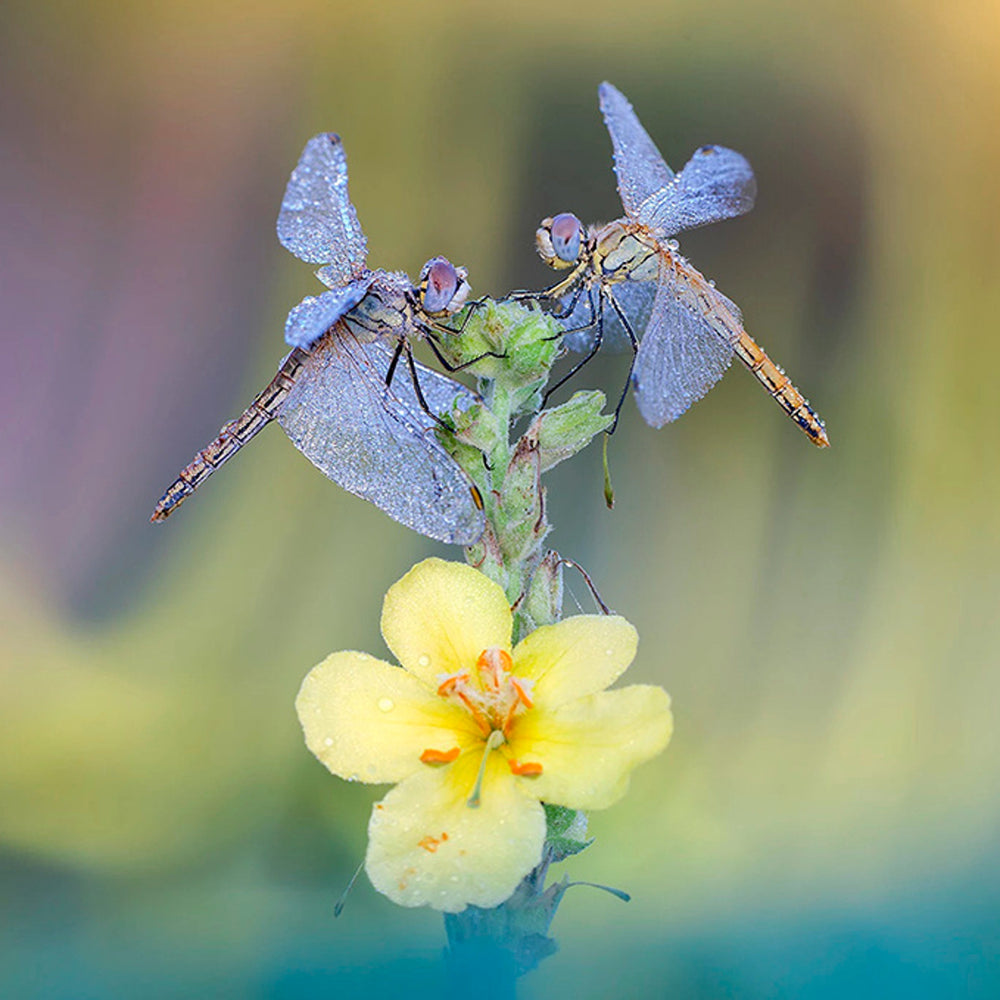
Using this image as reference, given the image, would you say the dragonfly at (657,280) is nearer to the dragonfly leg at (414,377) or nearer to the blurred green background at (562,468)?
the dragonfly leg at (414,377)

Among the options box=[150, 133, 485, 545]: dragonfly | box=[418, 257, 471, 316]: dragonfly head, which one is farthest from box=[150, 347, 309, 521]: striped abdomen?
box=[418, 257, 471, 316]: dragonfly head

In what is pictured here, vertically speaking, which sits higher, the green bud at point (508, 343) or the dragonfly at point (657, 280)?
the dragonfly at point (657, 280)

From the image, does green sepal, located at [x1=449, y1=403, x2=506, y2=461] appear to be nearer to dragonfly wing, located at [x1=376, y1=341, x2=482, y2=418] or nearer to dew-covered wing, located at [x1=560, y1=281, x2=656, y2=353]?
dragonfly wing, located at [x1=376, y1=341, x2=482, y2=418]

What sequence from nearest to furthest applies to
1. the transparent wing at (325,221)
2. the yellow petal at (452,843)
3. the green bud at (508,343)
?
the yellow petal at (452,843)
the green bud at (508,343)
the transparent wing at (325,221)

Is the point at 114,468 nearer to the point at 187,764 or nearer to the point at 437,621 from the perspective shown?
the point at 187,764

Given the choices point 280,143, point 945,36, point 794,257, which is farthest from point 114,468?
point 945,36

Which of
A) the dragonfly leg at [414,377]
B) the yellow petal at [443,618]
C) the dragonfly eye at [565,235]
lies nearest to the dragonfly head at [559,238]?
the dragonfly eye at [565,235]
